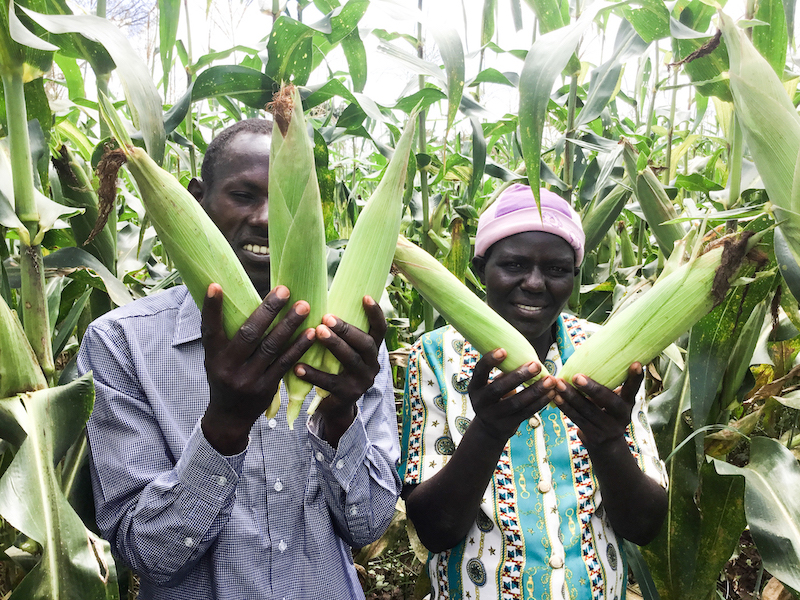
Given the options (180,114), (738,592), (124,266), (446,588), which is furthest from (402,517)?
(738,592)

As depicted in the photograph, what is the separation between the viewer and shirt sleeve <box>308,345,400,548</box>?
1351 mm

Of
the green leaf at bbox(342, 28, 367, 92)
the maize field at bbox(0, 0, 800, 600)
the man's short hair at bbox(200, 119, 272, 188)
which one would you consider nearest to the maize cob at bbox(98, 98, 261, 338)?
the maize field at bbox(0, 0, 800, 600)

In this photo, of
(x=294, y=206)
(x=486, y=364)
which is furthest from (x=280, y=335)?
(x=486, y=364)

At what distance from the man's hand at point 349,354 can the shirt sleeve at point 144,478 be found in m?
0.29

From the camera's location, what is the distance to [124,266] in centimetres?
202

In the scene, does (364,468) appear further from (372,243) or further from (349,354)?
(372,243)

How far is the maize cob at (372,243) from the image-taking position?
3.31 ft

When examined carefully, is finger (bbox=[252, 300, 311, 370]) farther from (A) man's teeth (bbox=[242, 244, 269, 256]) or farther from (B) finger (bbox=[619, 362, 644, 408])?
(B) finger (bbox=[619, 362, 644, 408])

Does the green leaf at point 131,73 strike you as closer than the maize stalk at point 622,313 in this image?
Yes

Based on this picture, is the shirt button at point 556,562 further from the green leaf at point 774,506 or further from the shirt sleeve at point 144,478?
the shirt sleeve at point 144,478

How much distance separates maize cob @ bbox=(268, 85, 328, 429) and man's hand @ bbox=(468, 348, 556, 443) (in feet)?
1.38

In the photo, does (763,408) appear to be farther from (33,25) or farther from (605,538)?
(33,25)

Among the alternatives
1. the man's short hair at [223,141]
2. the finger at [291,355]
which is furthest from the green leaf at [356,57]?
the finger at [291,355]

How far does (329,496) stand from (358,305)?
64cm
